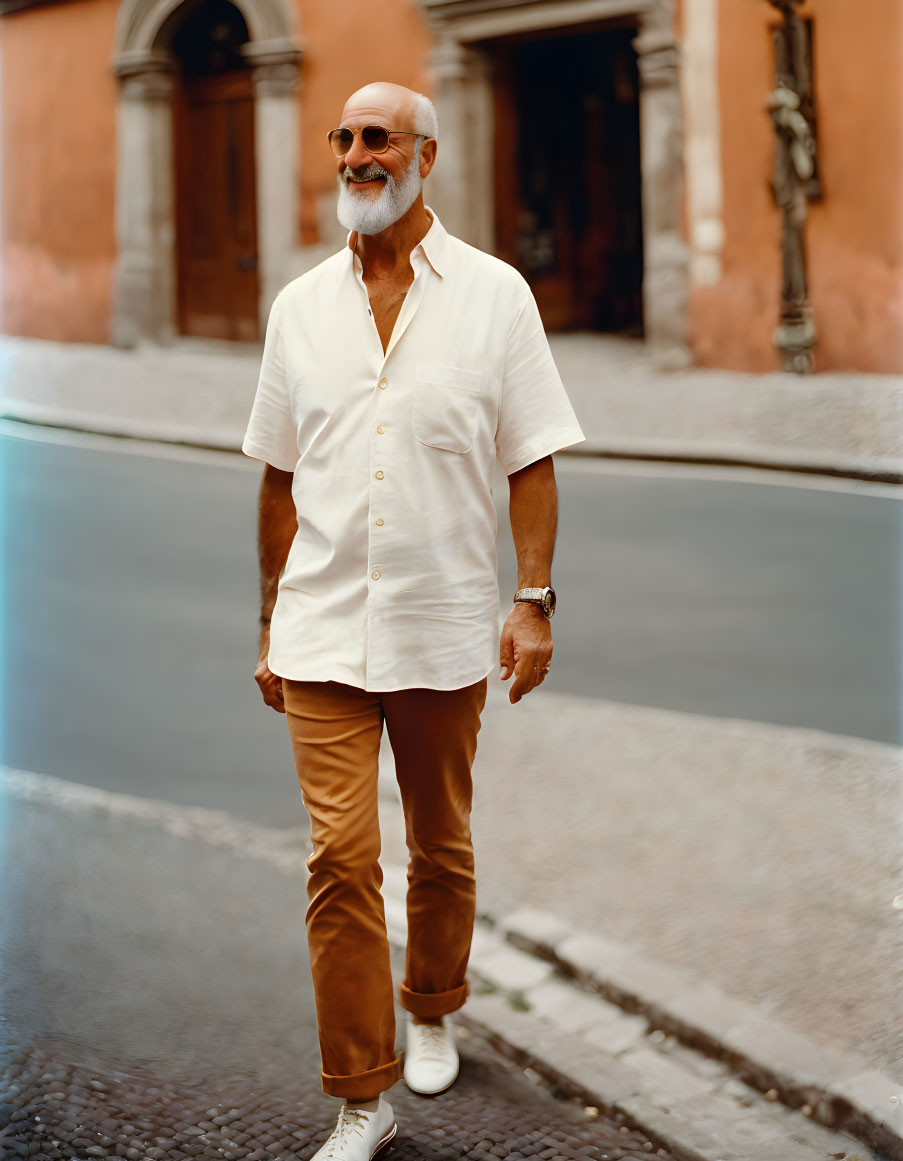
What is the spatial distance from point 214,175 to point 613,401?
5.17 feet

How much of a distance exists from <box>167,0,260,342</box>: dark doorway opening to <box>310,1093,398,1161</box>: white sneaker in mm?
2537

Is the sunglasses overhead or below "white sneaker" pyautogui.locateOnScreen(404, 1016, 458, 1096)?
overhead

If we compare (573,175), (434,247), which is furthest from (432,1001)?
(573,175)

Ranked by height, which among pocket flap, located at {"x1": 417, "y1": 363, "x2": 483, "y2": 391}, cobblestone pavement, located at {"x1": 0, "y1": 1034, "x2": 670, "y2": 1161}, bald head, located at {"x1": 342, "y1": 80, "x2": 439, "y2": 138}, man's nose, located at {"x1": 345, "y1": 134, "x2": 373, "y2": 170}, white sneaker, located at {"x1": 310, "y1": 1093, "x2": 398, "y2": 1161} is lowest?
cobblestone pavement, located at {"x1": 0, "y1": 1034, "x2": 670, "y2": 1161}

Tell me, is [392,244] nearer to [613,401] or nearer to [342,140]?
[342,140]

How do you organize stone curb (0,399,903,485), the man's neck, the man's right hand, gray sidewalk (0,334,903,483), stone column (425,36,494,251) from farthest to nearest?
1. stone column (425,36,494,251)
2. stone curb (0,399,903,485)
3. gray sidewalk (0,334,903,483)
4. the man's right hand
5. the man's neck

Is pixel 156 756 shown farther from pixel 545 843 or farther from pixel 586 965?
pixel 586 965

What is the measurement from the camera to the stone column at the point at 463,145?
5.34 meters

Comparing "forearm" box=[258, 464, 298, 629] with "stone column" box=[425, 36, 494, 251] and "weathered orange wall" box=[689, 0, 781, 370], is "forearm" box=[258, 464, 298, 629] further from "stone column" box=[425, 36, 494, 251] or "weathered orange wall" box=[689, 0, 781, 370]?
"weathered orange wall" box=[689, 0, 781, 370]

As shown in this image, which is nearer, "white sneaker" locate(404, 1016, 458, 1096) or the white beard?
the white beard

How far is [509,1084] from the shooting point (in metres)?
3.26

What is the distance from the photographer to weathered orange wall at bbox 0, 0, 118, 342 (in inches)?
188

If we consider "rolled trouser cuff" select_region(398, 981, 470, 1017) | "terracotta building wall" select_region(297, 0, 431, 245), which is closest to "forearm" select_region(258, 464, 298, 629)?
"rolled trouser cuff" select_region(398, 981, 470, 1017)

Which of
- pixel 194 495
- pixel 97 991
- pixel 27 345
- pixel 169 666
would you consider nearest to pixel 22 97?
pixel 27 345
